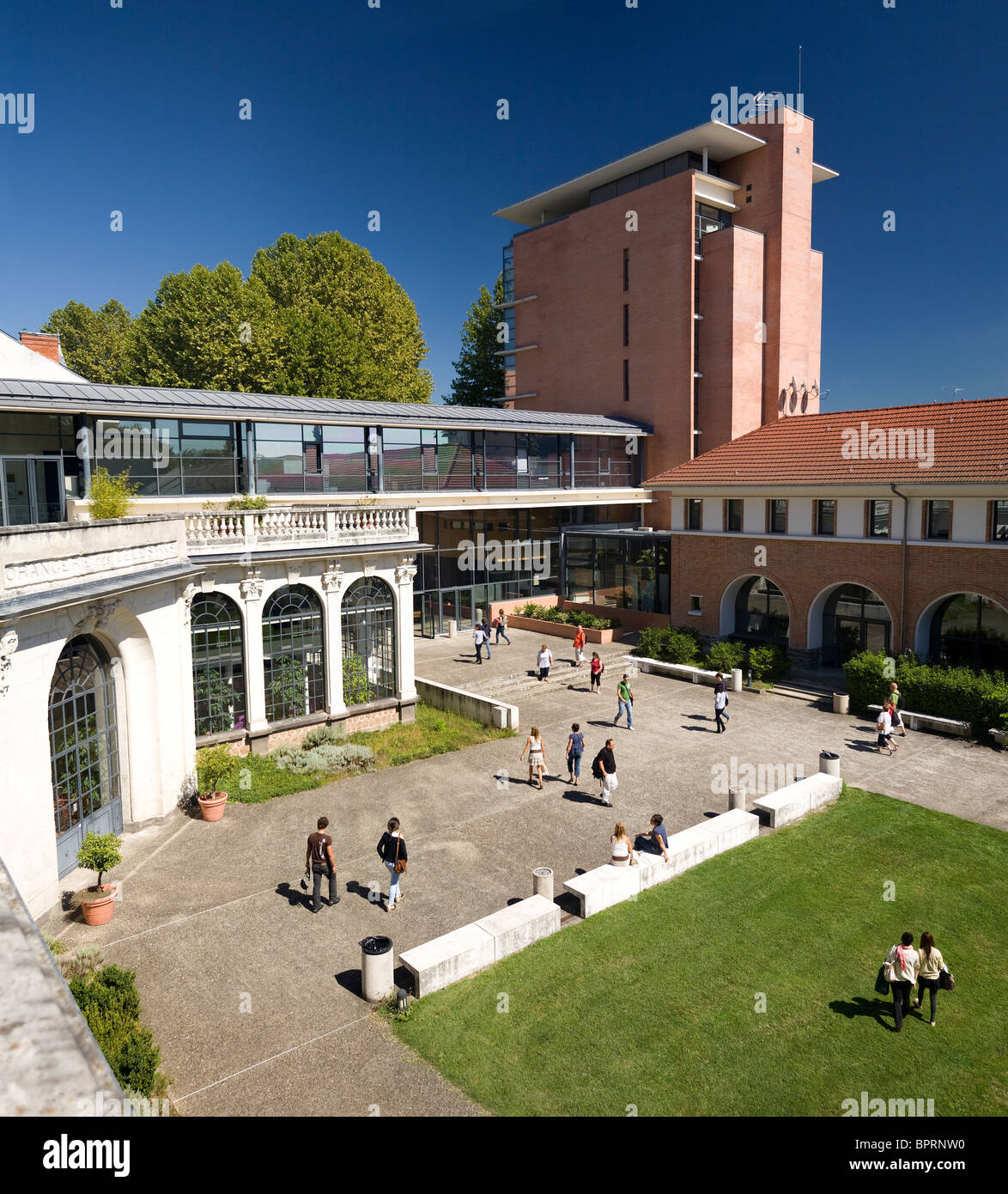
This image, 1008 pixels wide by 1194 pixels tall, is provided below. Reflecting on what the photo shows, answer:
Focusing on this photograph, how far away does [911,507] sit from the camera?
87.1 feet

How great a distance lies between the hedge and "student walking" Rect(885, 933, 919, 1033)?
46.4ft

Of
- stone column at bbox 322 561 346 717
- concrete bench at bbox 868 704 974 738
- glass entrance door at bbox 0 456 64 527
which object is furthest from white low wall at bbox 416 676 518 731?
glass entrance door at bbox 0 456 64 527

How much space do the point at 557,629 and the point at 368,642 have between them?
14339 millimetres

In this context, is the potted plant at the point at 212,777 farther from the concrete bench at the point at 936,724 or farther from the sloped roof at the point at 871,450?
the sloped roof at the point at 871,450

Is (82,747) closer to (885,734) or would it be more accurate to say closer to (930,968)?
(930,968)

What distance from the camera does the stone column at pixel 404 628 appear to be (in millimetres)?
24484

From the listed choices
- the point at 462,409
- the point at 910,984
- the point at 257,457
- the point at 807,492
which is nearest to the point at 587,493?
the point at 462,409

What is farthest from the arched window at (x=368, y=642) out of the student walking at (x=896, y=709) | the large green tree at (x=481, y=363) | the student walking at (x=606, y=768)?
the large green tree at (x=481, y=363)

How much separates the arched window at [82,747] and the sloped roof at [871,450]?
79.6ft

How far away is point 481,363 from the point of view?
207ft

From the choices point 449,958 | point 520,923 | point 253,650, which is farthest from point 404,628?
point 449,958

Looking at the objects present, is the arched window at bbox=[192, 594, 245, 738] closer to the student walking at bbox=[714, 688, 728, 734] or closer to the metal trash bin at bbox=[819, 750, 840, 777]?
the student walking at bbox=[714, 688, 728, 734]

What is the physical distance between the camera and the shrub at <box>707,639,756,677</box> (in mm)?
29859

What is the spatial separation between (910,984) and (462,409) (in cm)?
3232
